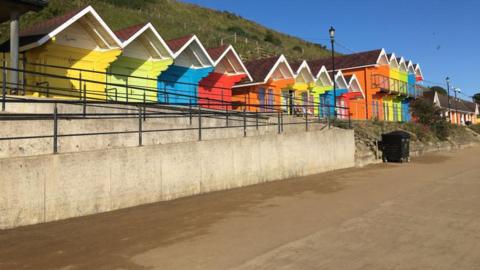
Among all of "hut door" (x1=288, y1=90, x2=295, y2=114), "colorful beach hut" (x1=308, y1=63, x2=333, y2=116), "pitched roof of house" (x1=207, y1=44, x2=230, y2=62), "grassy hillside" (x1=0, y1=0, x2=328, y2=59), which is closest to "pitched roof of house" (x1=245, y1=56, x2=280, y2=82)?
"hut door" (x1=288, y1=90, x2=295, y2=114)

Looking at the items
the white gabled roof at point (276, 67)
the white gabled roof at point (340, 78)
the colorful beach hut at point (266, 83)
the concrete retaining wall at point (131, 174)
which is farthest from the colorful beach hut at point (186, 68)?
the white gabled roof at point (340, 78)

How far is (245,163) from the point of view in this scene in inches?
546

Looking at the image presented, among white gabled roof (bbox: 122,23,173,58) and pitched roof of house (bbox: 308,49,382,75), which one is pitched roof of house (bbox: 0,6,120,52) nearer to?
white gabled roof (bbox: 122,23,173,58)

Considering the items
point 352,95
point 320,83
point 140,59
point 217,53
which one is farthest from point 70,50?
point 352,95

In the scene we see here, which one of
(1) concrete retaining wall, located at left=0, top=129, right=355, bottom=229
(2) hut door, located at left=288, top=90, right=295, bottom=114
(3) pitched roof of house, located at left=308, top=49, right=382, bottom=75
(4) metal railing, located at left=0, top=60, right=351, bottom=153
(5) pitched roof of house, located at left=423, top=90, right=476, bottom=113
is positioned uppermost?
(3) pitched roof of house, located at left=308, top=49, right=382, bottom=75

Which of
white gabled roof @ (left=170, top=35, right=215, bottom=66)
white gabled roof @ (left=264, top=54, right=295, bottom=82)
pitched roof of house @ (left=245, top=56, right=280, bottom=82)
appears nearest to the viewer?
white gabled roof @ (left=170, top=35, right=215, bottom=66)

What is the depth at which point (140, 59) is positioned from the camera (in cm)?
2323

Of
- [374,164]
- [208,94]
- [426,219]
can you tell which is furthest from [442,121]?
[426,219]

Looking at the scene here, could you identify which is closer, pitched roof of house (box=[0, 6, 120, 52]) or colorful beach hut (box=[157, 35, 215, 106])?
pitched roof of house (box=[0, 6, 120, 52])

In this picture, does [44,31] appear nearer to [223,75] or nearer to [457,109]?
[223,75]

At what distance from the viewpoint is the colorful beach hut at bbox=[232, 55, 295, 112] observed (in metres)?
30.1

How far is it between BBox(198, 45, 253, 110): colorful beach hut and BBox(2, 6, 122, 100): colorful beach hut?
7075mm

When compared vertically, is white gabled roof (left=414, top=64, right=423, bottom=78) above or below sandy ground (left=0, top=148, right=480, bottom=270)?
above

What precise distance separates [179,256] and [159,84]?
18.6m
